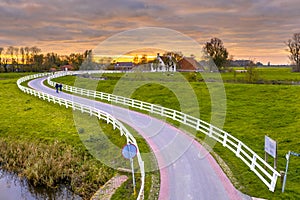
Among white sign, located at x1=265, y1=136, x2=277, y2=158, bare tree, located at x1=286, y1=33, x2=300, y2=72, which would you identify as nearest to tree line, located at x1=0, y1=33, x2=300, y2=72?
bare tree, located at x1=286, y1=33, x2=300, y2=72

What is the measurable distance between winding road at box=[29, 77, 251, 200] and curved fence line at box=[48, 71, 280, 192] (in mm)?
1365

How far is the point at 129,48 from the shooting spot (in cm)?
1969

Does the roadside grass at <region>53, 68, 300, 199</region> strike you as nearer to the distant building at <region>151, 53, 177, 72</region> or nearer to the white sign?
the white sign

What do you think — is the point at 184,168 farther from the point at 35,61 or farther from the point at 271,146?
the point at 35,61

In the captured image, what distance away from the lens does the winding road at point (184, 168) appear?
11273 millimetres

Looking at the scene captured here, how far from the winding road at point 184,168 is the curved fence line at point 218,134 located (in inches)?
53.8

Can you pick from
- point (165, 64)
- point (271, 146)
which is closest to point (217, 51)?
point (165, 64)

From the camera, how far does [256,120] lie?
81.9ft

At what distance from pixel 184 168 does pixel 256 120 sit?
45.1 feet

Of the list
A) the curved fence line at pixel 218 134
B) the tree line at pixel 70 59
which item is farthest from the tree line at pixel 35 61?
the curved fence line at pixel 218 134

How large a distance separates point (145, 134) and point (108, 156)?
11.1 feet

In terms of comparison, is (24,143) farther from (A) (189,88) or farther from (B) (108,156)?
(A) (189,88)

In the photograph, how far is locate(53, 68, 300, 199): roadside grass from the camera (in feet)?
41.5

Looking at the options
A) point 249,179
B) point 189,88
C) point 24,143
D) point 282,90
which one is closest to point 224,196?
point 249,179
